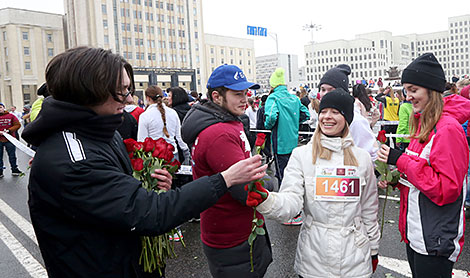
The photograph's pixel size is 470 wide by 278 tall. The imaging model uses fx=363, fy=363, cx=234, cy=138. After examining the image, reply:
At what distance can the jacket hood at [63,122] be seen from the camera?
5.19ft

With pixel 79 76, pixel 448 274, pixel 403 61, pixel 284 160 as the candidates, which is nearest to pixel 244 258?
pixel 448 274

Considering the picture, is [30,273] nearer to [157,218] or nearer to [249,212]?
[249,212]

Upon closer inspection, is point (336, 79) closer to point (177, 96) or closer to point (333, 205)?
point (333, 205)

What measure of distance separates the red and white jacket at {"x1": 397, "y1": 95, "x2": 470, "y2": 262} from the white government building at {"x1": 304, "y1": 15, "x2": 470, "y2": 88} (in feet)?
460

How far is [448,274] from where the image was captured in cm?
245

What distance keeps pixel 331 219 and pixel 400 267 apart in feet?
7.03

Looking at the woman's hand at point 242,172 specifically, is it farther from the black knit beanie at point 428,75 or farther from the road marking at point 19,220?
the road marking at point 19,220

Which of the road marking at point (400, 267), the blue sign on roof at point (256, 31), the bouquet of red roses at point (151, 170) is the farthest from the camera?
the blue sign on roof at point (256, 31)

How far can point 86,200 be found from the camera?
152 cm

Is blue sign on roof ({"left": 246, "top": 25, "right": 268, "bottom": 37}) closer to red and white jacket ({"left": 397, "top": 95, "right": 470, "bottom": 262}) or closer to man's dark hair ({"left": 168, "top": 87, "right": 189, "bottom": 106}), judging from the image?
man's dark hair ({"left": 168, "top": 87, "right": 189, "bottom": 106})

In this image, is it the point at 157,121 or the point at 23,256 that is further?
the point at 157,121

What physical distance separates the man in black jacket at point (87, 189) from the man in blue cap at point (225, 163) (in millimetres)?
664

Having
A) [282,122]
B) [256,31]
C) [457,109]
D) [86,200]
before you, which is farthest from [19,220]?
[256,31]

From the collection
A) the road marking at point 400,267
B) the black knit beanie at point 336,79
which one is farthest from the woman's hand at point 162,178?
the road marking at point 400,267
